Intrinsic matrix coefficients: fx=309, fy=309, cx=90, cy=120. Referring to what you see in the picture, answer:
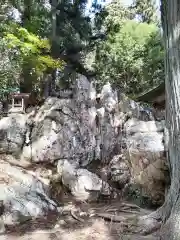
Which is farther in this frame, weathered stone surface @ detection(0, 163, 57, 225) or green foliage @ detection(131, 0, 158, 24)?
green foliage @ detection(131, 0, 158, 24)

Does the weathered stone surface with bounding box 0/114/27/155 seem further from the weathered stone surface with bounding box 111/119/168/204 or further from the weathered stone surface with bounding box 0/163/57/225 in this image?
the weathered stone surface with bounding box 111/119/168/204

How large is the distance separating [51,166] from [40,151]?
0.49 metres

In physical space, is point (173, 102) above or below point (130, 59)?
below

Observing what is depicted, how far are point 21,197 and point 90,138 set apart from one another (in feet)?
13.6

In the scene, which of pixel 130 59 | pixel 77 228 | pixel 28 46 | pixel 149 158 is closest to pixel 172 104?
pixel 149 158

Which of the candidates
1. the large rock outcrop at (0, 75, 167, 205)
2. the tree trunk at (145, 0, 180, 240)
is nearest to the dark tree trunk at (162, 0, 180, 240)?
the tree trunk at (145, 0, 180, 240)

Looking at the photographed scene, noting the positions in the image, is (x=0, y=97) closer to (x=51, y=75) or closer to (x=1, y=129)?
(x=1, y=129)

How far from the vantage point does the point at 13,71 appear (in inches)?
362

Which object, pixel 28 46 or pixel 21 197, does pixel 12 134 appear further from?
pixel 21 197

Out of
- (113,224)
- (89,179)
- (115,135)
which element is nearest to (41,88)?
(115,135)

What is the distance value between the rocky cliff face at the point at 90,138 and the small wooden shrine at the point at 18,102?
27cm

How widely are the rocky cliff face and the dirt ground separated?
95 centimetres

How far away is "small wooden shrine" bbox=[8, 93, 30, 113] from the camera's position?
8945 millimetres

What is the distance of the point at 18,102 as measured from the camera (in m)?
9.20
